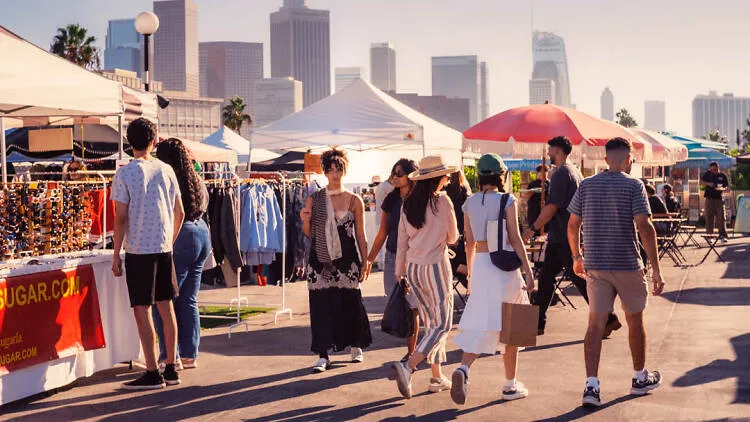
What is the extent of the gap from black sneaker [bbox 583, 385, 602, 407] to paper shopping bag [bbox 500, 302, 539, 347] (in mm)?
529

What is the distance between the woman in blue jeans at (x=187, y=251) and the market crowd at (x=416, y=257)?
0.01 m

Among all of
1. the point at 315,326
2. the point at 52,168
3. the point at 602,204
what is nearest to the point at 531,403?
the point at 602,204

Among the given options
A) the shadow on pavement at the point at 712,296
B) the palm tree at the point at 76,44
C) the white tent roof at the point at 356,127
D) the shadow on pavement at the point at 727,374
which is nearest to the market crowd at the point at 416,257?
the shadow on pavement at the point at 727,374

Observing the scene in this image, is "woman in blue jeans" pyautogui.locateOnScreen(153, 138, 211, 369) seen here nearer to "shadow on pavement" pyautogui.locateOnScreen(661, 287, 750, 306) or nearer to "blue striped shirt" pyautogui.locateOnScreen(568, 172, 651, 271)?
"blue striped shirt" pyautogui.locateOnScreen(568, 172, 651, 271)

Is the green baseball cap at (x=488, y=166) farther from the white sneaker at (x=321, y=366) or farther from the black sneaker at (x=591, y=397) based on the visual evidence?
the white sneaker at (x=321, y=366)

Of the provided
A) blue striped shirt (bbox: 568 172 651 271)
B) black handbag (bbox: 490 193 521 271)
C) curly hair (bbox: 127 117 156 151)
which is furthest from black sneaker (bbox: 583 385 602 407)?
curly hair (bbox: 127 117 156 151)

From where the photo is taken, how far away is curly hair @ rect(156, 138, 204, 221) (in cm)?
869

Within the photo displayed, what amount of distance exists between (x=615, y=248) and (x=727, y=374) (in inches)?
71.8

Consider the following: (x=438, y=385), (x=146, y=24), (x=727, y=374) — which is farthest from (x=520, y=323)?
(x=146, y=24)

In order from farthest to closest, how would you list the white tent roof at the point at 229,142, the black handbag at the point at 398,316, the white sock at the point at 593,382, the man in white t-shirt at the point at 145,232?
the white tent roof at the point at 229,142 → the black handbag at the point at 398,316 → the man in white t-shirt at the point at 145,232 → the white sock at the point at 593,382

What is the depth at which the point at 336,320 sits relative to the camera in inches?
353

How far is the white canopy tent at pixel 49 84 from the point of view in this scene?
7.92 m

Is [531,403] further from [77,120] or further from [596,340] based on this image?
[77,120]

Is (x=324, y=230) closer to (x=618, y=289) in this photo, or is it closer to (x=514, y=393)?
(x=514, y=393)
